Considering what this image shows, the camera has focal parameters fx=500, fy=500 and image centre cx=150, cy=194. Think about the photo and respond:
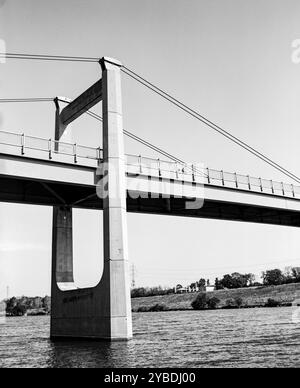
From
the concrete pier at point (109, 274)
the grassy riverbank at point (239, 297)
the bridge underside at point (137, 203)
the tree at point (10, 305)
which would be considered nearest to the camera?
the concrete pier at point (109, 274)

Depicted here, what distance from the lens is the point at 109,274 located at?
98.9 ft

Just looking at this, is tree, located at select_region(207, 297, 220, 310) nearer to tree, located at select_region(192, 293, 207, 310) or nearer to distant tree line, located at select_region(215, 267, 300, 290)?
tree, located at select_region(192, 293, 207, 310)

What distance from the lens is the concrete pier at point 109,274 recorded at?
30078 mm

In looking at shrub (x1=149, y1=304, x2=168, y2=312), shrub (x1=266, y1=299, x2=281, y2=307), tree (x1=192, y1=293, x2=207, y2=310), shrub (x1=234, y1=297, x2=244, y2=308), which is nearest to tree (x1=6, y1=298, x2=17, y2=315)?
shrub (x1=149, y1=304, x2=168, y2=312)

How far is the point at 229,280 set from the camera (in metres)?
152

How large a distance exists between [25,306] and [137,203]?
104m

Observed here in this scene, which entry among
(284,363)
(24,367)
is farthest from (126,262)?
(284,363)

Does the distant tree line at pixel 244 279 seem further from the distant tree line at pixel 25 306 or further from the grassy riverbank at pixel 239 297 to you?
the distant tree line at pixel 25 306

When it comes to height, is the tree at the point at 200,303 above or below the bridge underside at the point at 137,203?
below

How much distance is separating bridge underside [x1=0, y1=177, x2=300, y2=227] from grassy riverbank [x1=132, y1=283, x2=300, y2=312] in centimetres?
4946

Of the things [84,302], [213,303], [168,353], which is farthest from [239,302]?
[168,353]

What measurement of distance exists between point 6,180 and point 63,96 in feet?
32.0

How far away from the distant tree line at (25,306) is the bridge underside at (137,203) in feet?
283

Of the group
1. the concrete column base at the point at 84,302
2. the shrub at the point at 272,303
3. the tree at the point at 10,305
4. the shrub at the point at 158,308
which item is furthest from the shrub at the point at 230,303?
the concrete column base at the point at 84,302
